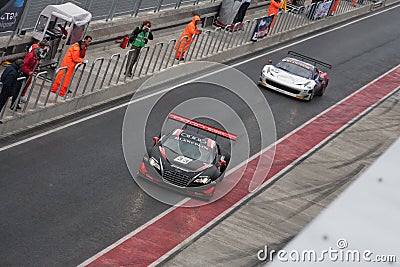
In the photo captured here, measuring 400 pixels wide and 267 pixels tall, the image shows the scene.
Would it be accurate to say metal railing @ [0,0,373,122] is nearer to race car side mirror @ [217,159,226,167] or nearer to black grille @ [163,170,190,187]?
black grille @ [163,170,190,187]

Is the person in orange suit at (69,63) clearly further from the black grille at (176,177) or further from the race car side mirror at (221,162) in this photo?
the black grille at (176,177)

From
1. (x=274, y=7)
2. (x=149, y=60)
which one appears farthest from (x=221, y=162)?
(x=274, y=7)

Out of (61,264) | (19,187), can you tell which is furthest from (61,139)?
(61,264)

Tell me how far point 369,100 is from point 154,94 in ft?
38.4

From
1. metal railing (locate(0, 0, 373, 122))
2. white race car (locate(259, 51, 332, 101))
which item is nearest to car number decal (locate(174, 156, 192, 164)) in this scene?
metal railing (locate(0, 0, 373, 122))

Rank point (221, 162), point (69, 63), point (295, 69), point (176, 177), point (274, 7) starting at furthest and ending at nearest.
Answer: point (274, 7) → point (295, 69) → point (69, 63) → point (221, 162) → point (176, 177)

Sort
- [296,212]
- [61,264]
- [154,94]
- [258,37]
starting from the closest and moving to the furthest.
A: [61,264]
[296,212]
[154,94]
[258,37]

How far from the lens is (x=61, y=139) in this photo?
70.1ft

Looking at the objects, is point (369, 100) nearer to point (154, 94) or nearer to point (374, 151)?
point (374, 151)

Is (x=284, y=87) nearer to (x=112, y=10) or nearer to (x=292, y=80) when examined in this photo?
(x=292, y=80)

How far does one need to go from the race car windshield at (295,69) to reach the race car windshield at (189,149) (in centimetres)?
1245

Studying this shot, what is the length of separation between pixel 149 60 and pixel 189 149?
9808 millimetres

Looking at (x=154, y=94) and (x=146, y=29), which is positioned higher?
(x=146, y=29)

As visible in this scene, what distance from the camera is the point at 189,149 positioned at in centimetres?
2034
